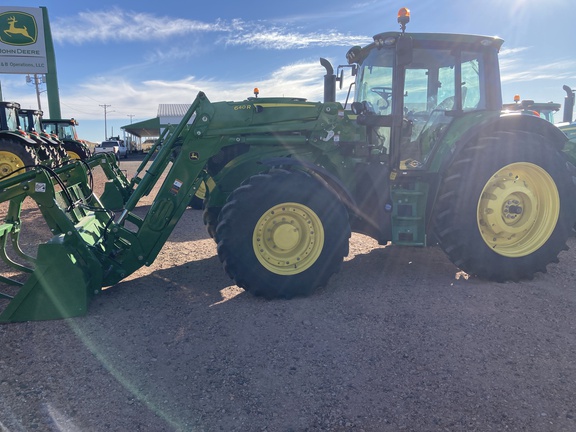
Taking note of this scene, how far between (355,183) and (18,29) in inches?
1004

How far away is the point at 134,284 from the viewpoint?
4.50 metres

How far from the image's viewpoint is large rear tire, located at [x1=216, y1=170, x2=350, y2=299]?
393 centimetres

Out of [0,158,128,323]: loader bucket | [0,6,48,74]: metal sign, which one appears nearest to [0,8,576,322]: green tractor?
[0,158,128,323]: loader bucket

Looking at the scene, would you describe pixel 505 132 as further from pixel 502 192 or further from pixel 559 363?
pixel 559 363

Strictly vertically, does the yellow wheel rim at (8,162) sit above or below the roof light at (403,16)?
below

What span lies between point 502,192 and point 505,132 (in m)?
0.65

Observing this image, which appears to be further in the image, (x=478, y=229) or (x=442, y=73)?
(x=442, y=73)

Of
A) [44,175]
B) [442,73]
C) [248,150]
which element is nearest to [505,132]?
[442,73]

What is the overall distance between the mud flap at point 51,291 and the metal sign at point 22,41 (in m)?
24.2

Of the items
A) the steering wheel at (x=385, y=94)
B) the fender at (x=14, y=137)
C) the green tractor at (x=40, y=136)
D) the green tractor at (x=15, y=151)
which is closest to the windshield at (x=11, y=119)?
the green tractor at (x=40, y=136)

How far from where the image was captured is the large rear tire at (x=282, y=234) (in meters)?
3.93

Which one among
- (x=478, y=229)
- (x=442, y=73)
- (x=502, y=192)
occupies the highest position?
(x=442, y=73)

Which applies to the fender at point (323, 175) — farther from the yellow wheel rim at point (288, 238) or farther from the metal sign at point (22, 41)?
the metal sign at point (22, 41)

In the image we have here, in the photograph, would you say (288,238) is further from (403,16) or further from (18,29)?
(18,29)
